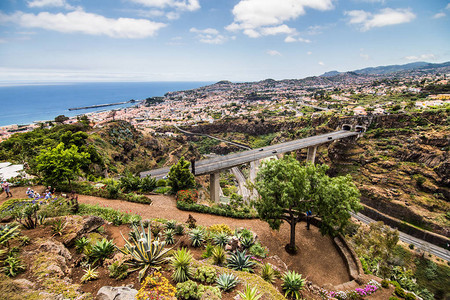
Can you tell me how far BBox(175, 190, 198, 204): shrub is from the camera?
20.0m

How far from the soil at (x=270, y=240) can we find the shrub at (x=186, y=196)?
79 cm

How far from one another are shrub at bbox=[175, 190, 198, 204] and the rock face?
1336 centimetres

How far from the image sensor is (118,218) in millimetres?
12875

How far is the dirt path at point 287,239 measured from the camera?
509 inches

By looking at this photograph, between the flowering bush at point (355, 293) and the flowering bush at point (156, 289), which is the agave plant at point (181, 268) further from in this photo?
the flowering bush at point (355, 293)

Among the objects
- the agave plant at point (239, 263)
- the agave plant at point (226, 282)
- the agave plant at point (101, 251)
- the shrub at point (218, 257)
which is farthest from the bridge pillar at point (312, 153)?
the agave plant at point (101, 251)

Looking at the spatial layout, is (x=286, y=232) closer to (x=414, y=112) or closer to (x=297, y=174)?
(x=297, y=174)

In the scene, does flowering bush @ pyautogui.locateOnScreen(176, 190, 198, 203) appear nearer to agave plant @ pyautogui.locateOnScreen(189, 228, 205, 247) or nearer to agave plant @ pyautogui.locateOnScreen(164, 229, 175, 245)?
agave plant @ pyautogui.locateOnScreen(189, 228, 205, 247)

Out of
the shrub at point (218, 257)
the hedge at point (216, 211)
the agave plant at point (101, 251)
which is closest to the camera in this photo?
the agave plant at point (101, 251)

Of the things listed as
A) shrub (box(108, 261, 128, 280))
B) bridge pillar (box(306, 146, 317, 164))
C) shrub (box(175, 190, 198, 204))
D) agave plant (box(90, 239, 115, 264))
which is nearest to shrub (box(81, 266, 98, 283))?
shrub (box(108, 261, 128, 280))

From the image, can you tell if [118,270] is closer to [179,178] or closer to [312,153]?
[179,178]

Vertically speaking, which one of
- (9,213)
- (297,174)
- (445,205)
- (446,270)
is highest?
(297,174)

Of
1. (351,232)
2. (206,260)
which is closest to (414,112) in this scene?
(351,232)

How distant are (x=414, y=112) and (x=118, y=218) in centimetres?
7893
